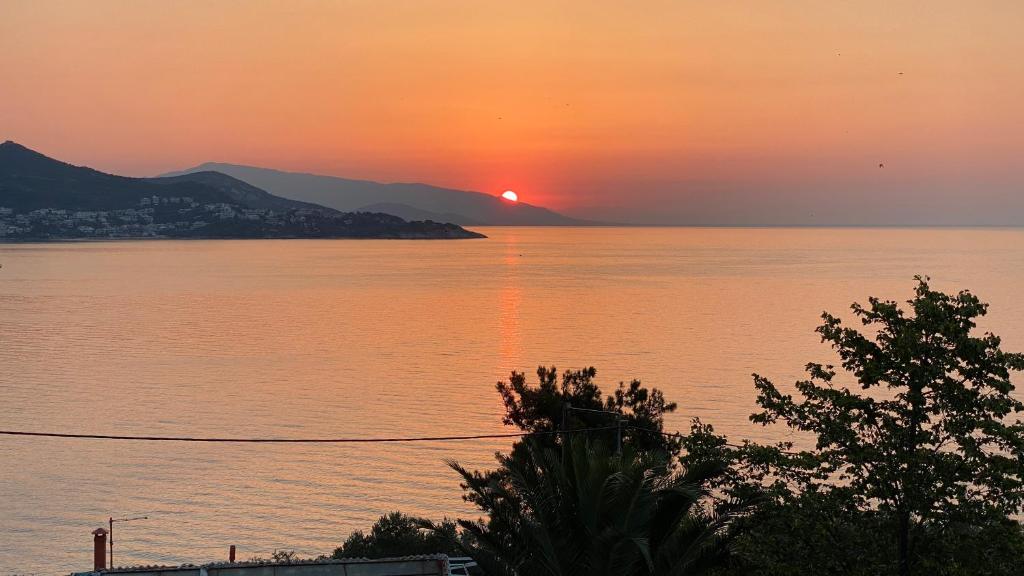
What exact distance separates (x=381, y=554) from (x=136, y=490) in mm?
22979

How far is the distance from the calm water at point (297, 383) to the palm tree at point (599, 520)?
81.3ft

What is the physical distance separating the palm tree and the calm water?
24.8 m

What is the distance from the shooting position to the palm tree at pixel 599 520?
14.6 m

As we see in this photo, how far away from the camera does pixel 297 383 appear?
244 feet

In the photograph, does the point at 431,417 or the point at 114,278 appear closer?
the point at 431,417

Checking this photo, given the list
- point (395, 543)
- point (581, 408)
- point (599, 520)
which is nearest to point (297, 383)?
point (395, 543)

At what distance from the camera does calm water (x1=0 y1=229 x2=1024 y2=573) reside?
43344mm

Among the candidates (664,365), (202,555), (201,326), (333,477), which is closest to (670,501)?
(202,555)

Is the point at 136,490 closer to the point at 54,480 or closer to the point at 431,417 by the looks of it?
the point at 54,480

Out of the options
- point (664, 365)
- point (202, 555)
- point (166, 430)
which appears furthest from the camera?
point (664, 365)

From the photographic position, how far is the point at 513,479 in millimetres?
15328

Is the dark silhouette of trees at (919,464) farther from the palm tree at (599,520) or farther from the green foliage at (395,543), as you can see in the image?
the green foliage at (395,543)

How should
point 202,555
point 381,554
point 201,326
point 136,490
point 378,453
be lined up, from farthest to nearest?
point 201,326
point 378,453
point 136,490
point 202,555
point 381,554

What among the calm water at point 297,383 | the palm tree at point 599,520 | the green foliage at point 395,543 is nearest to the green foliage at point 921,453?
the palm tree at point 599,520
